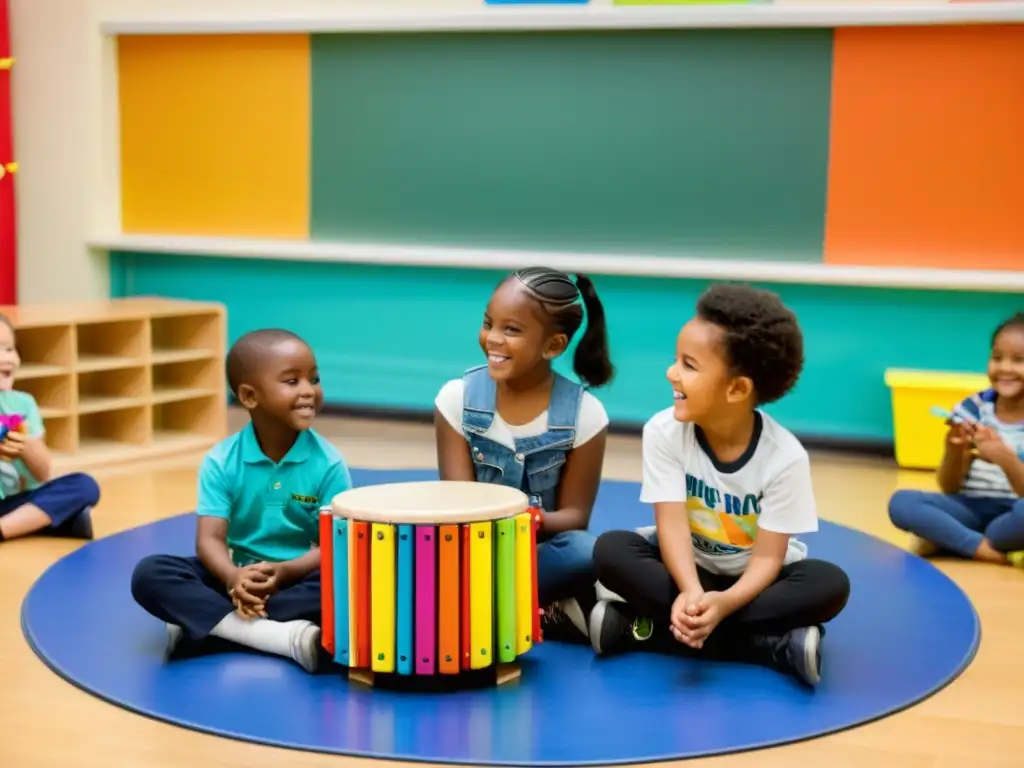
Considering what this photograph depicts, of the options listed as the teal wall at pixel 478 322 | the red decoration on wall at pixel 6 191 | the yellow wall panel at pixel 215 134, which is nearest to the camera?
the teal wall at pixel 478 322

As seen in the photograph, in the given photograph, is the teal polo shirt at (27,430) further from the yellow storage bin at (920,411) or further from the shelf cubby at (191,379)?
the yellow storage bin at (920,411)

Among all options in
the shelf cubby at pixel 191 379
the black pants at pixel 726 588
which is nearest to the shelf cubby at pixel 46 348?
the shelf cubby at pixel 191 379

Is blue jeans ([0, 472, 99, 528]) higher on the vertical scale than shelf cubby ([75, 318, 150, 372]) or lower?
lower

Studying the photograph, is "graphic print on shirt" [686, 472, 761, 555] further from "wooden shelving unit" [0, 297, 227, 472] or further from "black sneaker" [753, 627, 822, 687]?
"wooden shelving unit" [0, 297, 227, 472]

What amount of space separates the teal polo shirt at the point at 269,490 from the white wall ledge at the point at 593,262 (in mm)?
2395

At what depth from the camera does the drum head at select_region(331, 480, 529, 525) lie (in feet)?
7.72

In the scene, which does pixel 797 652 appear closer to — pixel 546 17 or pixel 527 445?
pixel 527 445

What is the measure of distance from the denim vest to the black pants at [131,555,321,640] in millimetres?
453

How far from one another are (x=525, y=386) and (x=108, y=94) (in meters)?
3.49

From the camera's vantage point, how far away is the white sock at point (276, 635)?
2506 mm

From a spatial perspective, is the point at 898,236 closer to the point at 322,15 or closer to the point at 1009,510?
the point at 1009,510

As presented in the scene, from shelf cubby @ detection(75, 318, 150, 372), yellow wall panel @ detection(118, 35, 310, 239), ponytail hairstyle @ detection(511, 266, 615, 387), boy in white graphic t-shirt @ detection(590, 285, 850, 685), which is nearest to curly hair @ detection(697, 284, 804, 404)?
boy in white graphic t-shirt @ detection(590, 285, 850, 685)

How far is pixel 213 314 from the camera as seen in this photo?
505 cm

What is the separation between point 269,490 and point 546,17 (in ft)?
9.00
